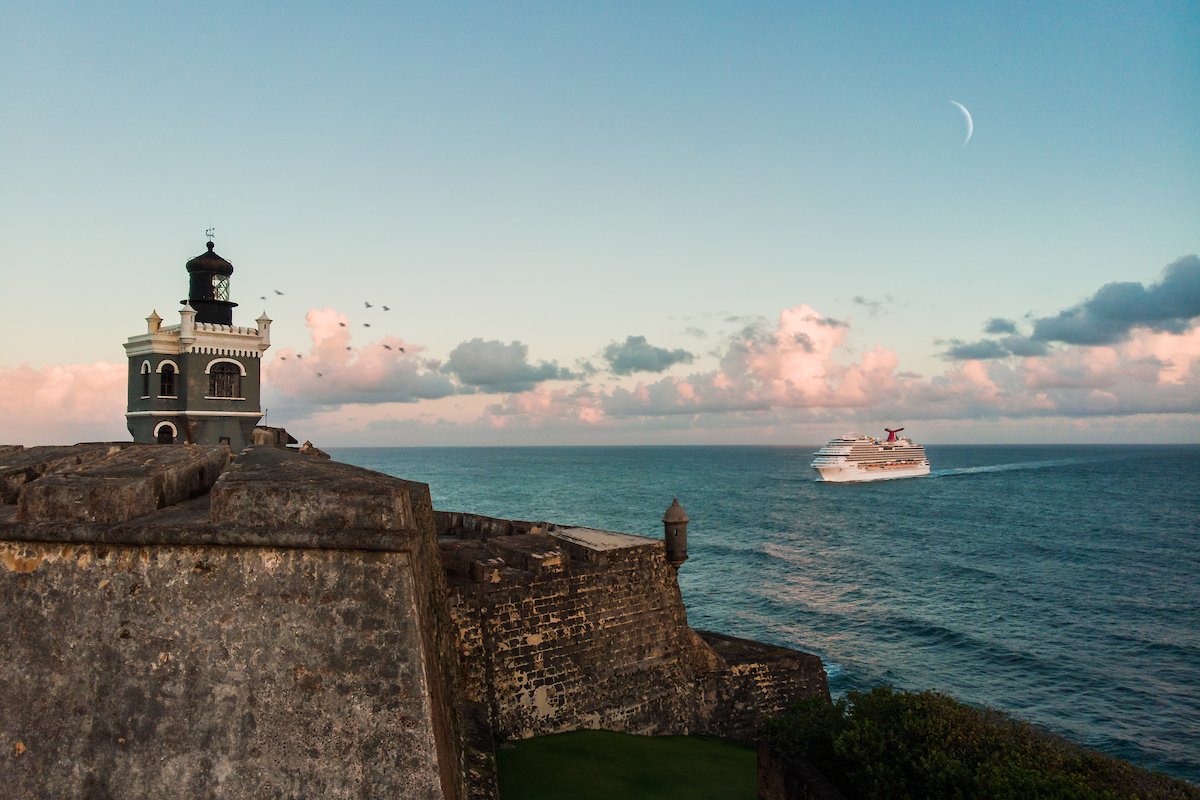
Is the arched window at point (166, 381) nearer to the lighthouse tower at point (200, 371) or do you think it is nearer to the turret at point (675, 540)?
the lighthouse tower at point (200, 371)

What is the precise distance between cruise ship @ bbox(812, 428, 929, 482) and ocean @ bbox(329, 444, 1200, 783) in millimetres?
18382

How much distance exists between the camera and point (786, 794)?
438 inches

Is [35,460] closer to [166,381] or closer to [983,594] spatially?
[166,381]

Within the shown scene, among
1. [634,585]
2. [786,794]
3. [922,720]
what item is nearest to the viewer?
[922,720]

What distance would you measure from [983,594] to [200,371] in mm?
38733

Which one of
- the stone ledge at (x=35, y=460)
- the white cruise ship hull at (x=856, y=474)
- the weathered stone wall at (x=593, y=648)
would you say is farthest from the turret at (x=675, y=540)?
the white cruise ship hull at (x=856, y=474)

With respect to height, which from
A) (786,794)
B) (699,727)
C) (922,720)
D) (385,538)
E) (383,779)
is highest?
(385,538)

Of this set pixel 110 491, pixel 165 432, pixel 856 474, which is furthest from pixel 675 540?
pixel 856 474

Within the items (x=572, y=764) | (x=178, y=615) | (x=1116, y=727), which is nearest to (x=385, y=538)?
(x=178, y=615)

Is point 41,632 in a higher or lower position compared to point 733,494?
higher

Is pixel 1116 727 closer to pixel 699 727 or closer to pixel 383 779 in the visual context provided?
pixel 699 727

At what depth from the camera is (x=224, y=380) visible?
27891 mm

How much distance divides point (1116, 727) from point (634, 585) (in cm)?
1760

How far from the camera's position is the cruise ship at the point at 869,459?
362 ft
